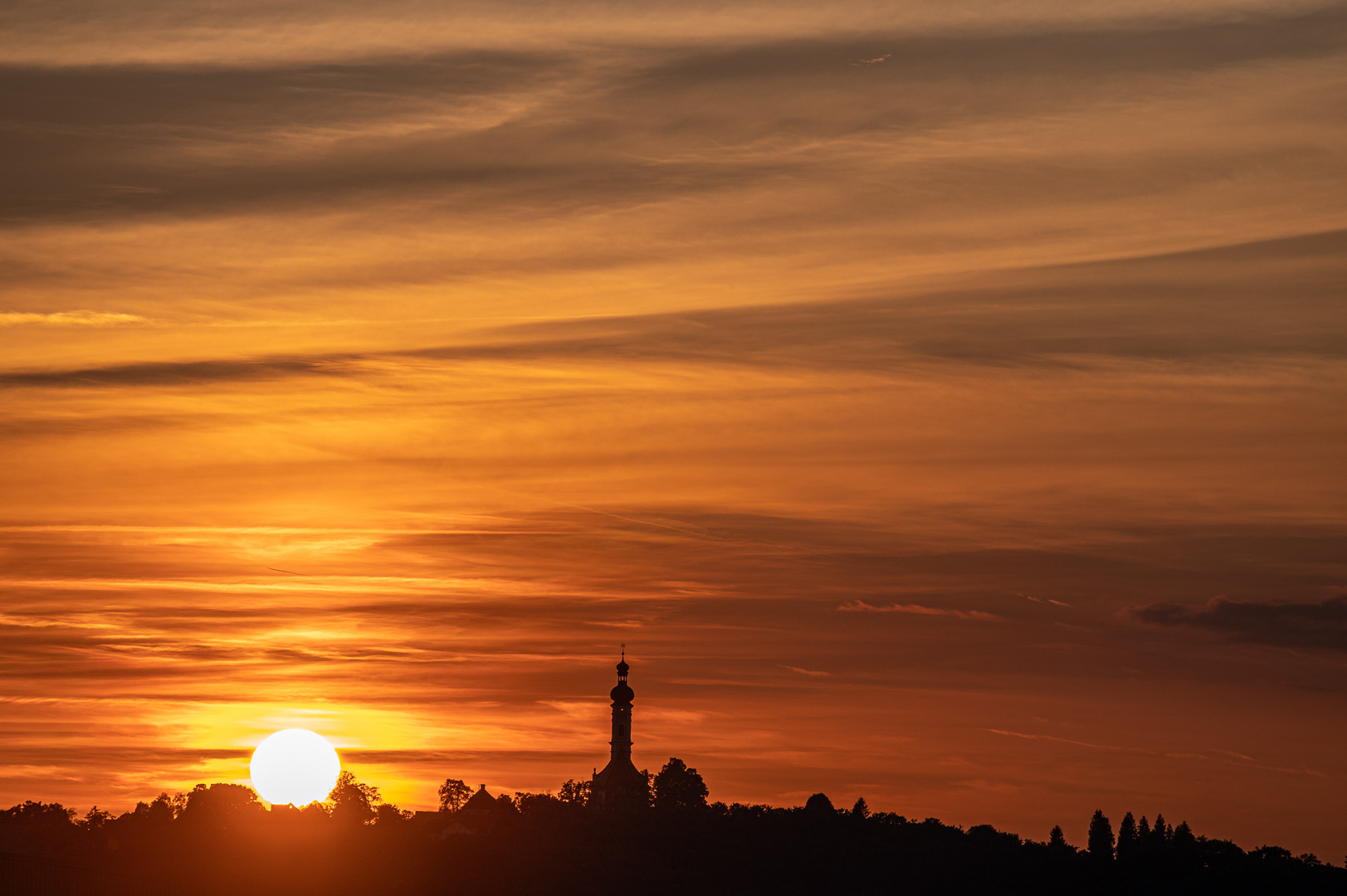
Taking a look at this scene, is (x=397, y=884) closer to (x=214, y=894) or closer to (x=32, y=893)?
(x=214, y=894)

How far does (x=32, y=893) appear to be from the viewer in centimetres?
17238

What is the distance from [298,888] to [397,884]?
10852 millimetres

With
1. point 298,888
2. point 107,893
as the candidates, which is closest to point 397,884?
point 298,888

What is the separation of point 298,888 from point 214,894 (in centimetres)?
1000

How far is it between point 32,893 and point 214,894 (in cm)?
1972

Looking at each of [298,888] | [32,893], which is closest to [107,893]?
[32,893]

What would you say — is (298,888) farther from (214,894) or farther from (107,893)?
(107,893)

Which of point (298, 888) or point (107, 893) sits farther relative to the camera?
point (298, 888)

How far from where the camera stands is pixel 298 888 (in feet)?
635

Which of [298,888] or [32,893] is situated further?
[298,888]

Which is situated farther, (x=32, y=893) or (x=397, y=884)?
(x=397, y=884)

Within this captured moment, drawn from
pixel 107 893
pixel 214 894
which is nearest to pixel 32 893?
pixel 107 893

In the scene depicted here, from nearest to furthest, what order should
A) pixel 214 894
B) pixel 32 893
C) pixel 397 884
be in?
1. pixel 32 893
2. pixel 214 894
3. pixel 397 884

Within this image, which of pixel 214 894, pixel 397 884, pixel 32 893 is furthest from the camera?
pixel 397 884
